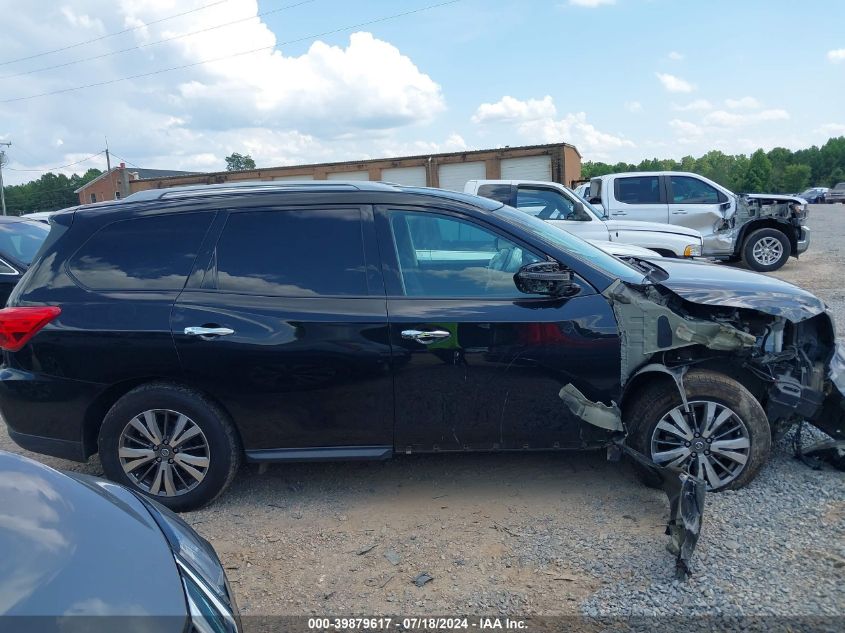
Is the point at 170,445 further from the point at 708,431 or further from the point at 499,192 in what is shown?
the point at 499,192

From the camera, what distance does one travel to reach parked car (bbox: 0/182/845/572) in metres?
3.64

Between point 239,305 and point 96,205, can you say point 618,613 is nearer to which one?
point 239,305

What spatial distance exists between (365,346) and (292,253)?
73 centimetres

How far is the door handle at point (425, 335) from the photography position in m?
3.59

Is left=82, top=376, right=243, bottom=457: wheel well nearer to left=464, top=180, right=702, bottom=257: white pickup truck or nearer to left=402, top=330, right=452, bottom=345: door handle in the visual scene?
left=402, top=330, right=452, bottom=345: door handle

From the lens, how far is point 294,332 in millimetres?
3670

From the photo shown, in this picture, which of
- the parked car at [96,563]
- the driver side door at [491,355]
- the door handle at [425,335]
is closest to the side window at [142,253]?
the driver side door at [491,355]

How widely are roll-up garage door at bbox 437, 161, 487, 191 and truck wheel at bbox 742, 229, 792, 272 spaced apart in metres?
21.4

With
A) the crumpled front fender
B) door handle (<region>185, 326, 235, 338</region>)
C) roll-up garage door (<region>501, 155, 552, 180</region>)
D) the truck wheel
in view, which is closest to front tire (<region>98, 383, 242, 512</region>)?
door handle (<region>185, 326, 235, 338</region>)

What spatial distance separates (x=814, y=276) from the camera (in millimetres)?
12008

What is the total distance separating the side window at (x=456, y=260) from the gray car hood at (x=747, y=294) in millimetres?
960

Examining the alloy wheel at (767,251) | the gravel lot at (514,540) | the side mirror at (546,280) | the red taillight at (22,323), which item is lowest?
the gravel lot at (514,540)

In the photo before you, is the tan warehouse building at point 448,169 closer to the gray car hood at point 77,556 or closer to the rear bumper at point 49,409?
the rear bumper at point 49,409

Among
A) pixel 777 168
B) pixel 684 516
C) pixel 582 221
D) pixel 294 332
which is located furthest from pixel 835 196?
pixel 294 332
